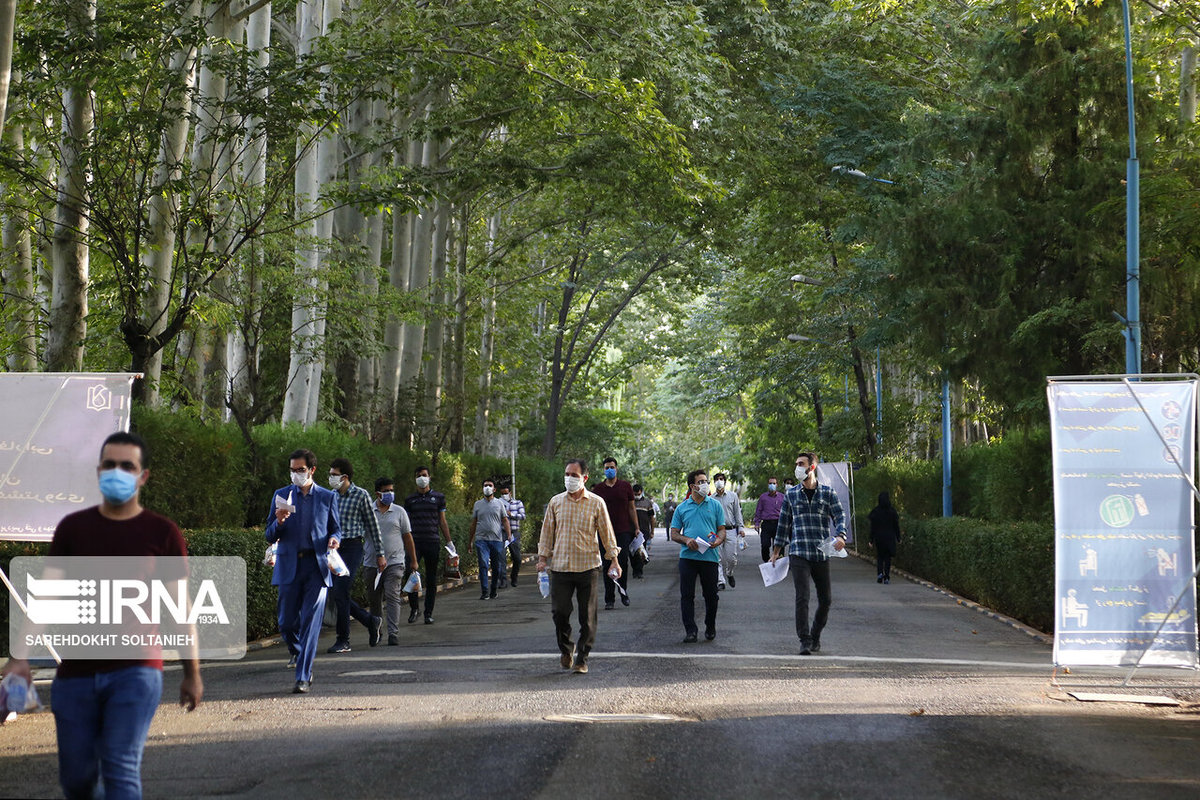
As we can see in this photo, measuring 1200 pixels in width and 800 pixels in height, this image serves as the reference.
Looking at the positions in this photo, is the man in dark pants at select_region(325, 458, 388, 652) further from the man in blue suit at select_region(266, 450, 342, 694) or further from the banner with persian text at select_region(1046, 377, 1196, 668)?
the banner with persian text at select_region(1046, 377, 1196, 668)

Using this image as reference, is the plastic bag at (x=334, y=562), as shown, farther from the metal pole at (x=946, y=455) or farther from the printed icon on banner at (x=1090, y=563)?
the metal pole at (x=946, y=455)

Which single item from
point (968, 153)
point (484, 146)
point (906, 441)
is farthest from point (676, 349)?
point (968, 153)

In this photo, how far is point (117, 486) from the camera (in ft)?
17.2

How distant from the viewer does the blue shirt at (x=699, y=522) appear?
14594 mm

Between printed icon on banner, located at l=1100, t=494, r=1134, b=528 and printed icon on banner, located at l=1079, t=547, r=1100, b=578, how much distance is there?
287 mm

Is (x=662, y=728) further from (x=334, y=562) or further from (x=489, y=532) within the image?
(x=489, y=532)

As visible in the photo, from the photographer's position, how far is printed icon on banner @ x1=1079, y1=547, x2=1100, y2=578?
455 inches

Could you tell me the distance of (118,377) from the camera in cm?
1136

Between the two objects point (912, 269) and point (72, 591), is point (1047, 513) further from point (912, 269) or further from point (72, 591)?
point (72, 591)

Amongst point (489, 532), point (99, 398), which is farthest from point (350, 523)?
point (489, 532)

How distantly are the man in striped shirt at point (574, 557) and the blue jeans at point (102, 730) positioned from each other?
6.86 m

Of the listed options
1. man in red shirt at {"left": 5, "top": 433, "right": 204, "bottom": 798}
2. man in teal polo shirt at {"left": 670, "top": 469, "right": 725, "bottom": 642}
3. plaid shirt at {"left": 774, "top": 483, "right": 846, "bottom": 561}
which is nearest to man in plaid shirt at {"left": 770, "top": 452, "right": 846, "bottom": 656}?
plaid shirt at {"left": 774, "top": 483, "right": 846, "bottom": 561}

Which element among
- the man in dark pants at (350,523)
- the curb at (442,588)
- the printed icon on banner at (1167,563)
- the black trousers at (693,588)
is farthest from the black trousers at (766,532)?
the printed icon on banner at (1167,563)

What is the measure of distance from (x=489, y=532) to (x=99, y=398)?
1001 cm
